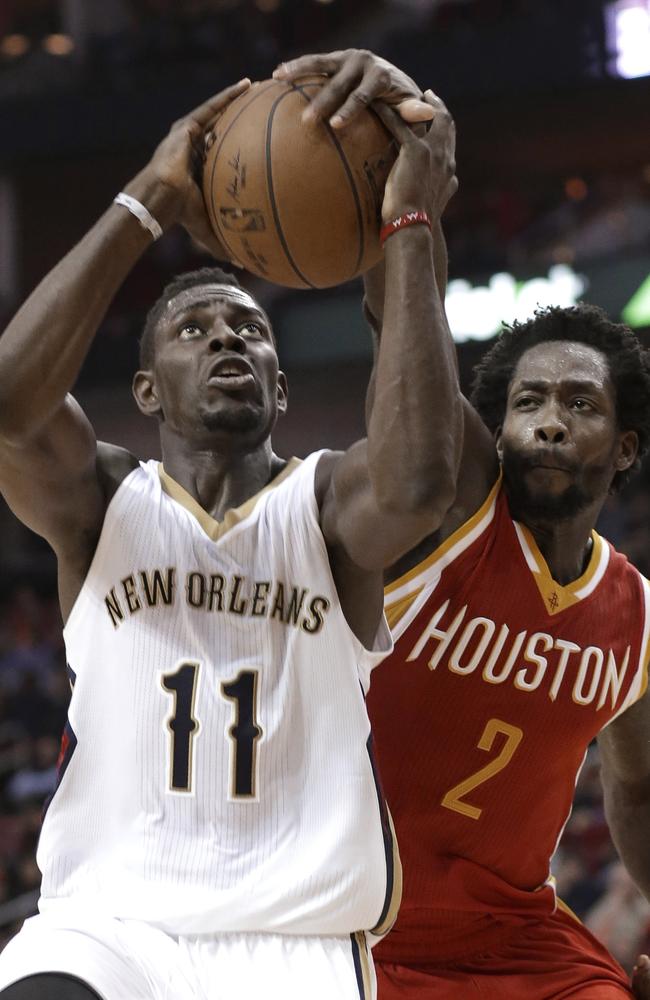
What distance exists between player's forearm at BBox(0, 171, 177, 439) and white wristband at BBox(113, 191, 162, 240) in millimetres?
14

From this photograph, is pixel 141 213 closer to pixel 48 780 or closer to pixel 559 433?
pixel 559 433

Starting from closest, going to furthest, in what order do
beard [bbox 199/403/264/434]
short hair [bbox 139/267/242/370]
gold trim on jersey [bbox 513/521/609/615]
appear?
beard [bbox 199/403/264/434] < short hair [bbox 139/267/242/370] < gold trim on jersey [bbox 513/521/609/615]

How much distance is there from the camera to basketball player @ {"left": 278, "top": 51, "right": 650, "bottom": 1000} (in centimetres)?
365

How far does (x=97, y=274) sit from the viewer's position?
2.85 meters

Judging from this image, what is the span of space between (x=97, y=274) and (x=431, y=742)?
1.52 m

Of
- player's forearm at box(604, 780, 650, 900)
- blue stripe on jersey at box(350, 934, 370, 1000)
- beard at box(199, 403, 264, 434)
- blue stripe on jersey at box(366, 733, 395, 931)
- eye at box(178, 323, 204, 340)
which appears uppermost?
eye at box(178, 323, 204, 340)

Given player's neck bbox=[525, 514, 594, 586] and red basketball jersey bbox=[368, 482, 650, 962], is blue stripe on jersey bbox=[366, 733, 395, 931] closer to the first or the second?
red basketball jersey bbox=[368, 482, 650, 962]

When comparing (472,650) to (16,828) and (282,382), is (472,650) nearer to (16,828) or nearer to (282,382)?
(282,382)

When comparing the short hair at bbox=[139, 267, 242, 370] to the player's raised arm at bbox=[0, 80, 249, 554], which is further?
the short hair at bbox=[139, 267, 242, 370]

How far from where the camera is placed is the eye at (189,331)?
10.5 feet

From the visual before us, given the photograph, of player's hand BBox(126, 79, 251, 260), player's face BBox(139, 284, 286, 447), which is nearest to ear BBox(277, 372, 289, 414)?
player's face BBox(139, 284, 286, 447)

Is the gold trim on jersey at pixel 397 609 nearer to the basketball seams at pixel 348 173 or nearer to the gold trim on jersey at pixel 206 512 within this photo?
the gold trim on jersey at pixel 206 512

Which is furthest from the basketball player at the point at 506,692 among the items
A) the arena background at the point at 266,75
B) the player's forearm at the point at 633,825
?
the arena background at the point at 266,75

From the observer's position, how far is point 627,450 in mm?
4023
